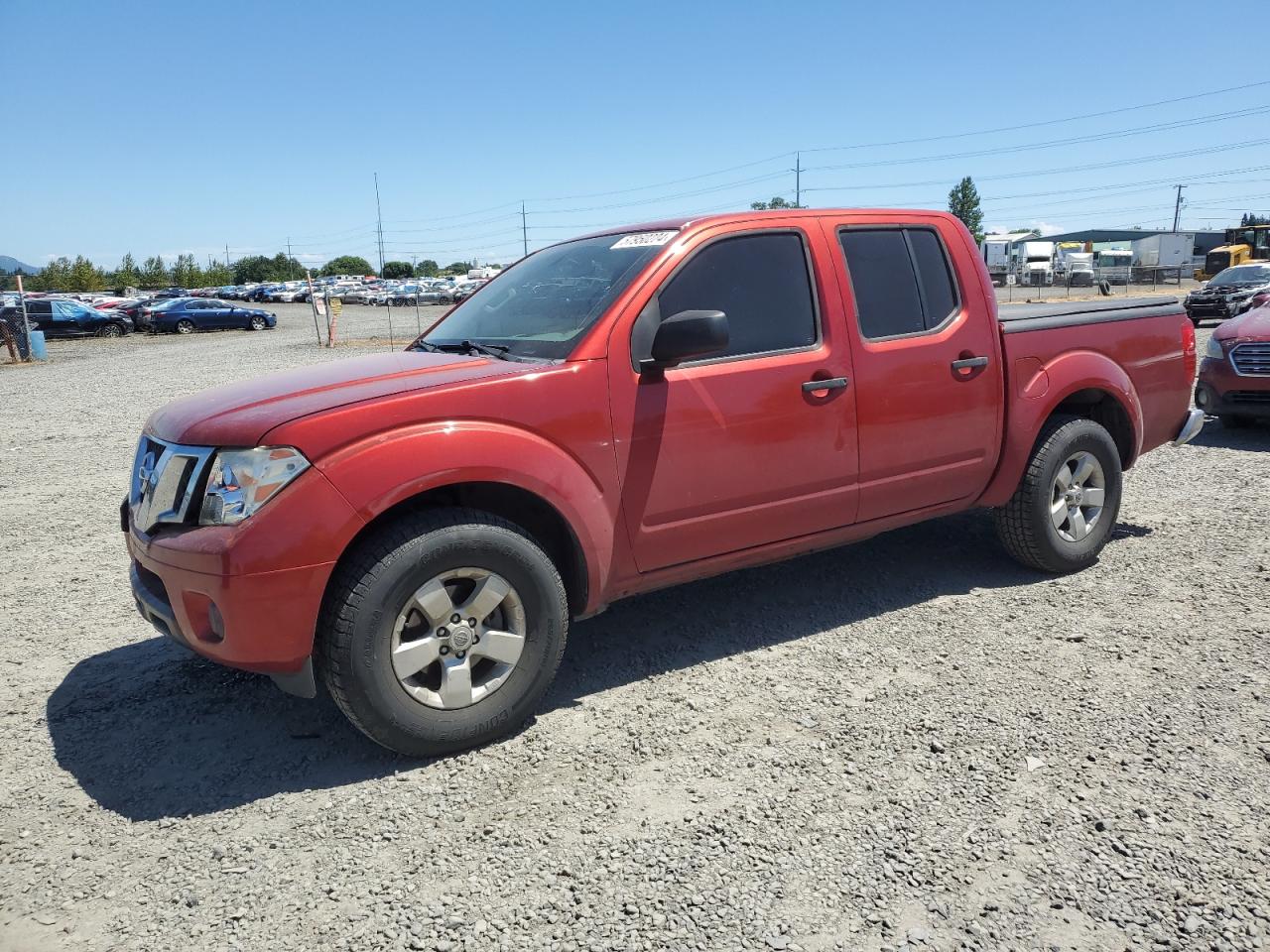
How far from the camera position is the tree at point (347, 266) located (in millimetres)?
137500

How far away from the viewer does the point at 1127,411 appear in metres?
5.27

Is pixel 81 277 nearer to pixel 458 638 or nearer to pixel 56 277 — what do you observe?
pixel 56 277

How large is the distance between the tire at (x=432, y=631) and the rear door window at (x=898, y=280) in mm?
2029

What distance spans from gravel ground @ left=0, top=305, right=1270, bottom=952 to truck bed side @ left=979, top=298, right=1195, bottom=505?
0.80 m

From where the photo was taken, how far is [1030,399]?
189 inches

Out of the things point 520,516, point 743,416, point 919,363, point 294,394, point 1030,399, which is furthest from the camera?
point 1030,399

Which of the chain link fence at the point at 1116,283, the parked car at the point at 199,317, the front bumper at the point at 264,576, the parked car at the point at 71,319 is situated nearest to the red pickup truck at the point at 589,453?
the front bumper at the point at 264,576

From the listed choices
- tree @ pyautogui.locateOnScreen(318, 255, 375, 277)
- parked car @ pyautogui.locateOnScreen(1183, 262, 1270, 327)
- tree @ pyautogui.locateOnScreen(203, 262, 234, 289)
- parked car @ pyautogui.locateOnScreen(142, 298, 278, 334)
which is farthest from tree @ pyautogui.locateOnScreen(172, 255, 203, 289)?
parked car @ pyautogui.locateOnScreen(1183, 262, 1270, 327)

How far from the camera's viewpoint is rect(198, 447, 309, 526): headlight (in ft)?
9.88

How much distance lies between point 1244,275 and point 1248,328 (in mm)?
19645

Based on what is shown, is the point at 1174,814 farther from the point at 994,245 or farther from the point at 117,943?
the point at 994,245

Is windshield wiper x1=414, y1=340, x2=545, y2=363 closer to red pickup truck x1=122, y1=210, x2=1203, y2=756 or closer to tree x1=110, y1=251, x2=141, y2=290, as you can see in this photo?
red pickup truck x1=122, y1=210, x2=1203, y2=756

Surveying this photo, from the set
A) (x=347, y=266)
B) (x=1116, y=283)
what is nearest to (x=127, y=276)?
(x=347, y=266)

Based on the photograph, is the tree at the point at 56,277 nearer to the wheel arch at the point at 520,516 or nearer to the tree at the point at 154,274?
the tree at the point at 154,274
